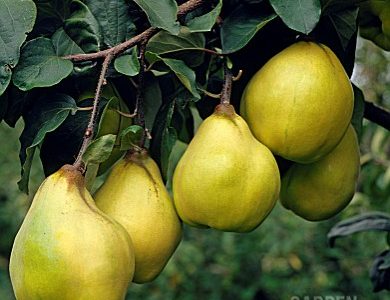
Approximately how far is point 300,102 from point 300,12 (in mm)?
78

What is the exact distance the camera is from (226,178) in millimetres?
677

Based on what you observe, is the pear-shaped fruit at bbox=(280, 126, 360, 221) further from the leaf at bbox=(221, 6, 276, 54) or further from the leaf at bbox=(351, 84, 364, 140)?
the leaf at bbox=(221, 6, 276, 54)

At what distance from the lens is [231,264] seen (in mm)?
2348

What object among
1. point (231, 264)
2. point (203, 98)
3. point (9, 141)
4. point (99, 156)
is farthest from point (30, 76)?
point (9, 141)

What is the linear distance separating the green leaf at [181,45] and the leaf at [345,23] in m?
0.13

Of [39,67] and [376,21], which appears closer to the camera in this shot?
[39,67]

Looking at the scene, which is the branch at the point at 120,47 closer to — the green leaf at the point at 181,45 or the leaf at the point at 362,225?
the green leaf at the point at 181,45

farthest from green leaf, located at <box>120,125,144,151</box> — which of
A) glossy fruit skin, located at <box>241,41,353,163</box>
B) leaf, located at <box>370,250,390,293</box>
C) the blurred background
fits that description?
the blurred background

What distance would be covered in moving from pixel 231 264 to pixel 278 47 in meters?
A: 1.61

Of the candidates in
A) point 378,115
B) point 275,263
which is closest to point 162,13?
point 378,115

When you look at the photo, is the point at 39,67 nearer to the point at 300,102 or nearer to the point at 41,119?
the point at 41,119

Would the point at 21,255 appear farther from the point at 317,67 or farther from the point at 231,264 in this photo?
the point at 231,264

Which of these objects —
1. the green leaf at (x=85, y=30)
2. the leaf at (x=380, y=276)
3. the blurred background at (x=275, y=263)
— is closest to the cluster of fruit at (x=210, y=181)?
the green leaf at (x=85, y=30)

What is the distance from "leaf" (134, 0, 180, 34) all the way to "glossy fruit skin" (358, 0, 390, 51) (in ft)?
0.85
